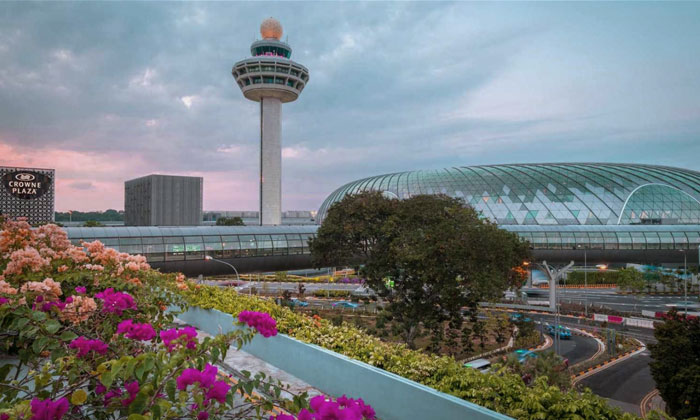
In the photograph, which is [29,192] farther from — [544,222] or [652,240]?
[652,240]

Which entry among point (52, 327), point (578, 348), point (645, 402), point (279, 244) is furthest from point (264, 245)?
point (52, 327)

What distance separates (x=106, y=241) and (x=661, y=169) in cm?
10646

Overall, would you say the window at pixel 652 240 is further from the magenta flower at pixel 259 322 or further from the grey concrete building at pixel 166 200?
the grey concrete building at pixel 166 200

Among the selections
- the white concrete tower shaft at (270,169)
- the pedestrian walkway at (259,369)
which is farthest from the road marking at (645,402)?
the white concrete tower shaft at (270,169)

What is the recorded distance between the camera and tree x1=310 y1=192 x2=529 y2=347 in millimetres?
25250

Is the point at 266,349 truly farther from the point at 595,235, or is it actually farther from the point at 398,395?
the point at 595,235

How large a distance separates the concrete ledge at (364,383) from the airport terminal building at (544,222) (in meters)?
29.5

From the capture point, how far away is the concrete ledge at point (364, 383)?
8016 mm

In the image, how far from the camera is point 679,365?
20422 mm

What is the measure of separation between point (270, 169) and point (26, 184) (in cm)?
5107

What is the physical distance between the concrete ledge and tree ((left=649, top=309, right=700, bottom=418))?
17405 mm

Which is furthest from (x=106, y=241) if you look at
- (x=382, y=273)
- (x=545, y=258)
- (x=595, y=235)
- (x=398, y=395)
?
(x=595, y=235)

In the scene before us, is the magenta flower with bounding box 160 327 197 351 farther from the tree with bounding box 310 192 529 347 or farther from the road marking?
the road marking

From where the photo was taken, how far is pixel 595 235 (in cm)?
6356
